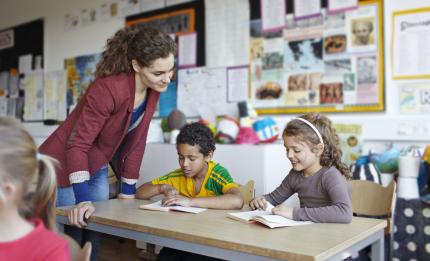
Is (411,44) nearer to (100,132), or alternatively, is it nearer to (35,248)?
(100,132)

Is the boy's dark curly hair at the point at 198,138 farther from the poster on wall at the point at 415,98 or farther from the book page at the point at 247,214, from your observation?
the poster on wall at the point at 415,98

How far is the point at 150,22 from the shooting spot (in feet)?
11.7

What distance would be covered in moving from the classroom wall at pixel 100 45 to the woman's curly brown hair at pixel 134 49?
1335 mm

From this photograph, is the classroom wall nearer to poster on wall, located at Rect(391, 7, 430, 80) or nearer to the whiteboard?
poster on wall, located at Rect(391, 7, 430, 80)

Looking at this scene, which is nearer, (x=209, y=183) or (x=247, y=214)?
(x=247, y=214)

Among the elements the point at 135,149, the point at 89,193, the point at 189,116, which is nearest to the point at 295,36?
the point at 189,116

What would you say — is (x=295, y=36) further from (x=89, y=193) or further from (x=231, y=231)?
(x=231, y=231)

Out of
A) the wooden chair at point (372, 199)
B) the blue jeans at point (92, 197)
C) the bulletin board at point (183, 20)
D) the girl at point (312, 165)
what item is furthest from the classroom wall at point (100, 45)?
the blue jeans at point (92, 197)

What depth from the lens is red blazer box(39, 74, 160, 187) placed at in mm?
1609

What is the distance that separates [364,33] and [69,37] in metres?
2.73

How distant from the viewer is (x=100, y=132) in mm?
1699

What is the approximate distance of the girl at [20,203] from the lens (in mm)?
879

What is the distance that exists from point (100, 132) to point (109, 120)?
0.20 ft

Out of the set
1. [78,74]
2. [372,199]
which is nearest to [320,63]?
[372,199]
